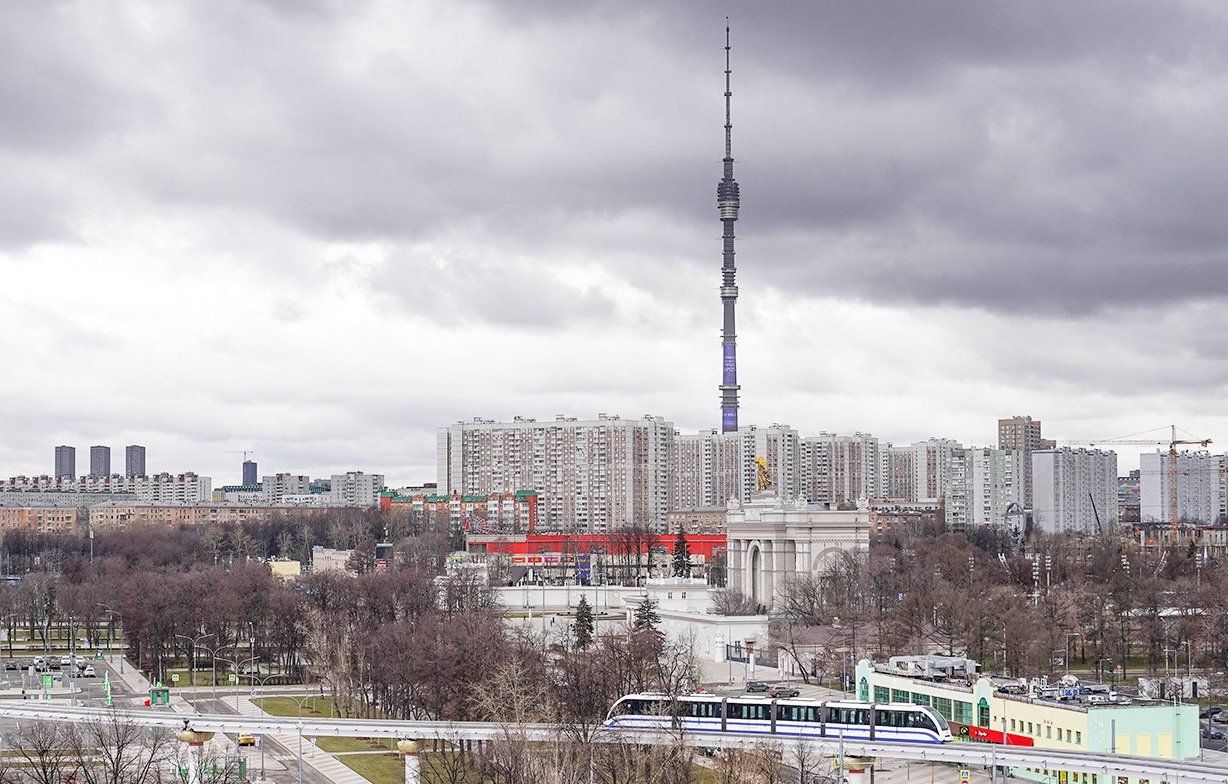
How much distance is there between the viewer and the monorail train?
5381cm

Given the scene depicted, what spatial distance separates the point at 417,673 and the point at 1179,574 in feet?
264

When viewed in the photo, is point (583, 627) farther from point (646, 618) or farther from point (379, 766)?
point (379, 766)

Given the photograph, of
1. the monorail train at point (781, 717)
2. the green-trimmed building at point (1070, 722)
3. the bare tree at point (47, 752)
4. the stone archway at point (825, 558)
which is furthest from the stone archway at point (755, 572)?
the bare tree at point (47, 752)

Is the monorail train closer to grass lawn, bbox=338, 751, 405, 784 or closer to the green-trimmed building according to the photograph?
the green-trimmed building

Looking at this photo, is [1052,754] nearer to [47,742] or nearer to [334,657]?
[47,742]

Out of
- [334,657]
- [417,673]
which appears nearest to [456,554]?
[334,657]

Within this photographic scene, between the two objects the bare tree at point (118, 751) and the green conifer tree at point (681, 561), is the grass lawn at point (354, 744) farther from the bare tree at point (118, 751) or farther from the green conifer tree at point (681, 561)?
the green conifer tree at point (681, 561)

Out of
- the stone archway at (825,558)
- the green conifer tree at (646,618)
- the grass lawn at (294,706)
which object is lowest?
the grass lawn at (294,706)

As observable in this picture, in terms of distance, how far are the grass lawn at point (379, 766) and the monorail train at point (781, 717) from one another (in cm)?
724

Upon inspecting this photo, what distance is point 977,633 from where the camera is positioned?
8200 cm

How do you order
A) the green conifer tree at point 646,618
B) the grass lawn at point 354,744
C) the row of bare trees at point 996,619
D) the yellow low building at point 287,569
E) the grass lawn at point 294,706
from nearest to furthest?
the grass lawn at point 354,744
the grass lawn at point 294,706
the row of bare trees at point 996,619
the green conifer tree at point 646,618
the yellow low building at point 287,569

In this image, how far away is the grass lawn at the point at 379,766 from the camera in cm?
5716

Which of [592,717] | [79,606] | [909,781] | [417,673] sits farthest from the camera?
[79,606]

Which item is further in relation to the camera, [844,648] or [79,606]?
[79,606]
